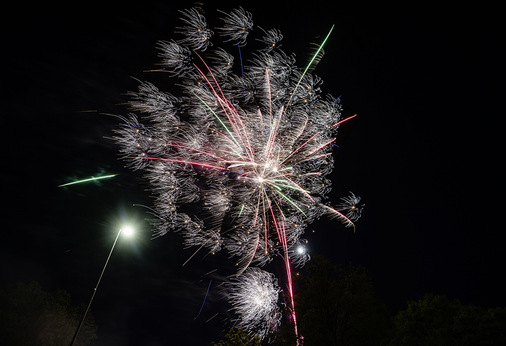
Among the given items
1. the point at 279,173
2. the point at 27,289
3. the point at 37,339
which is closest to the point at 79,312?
the point at 27,289

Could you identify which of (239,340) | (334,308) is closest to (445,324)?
(334,308)

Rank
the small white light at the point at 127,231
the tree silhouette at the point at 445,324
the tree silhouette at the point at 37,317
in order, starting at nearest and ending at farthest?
the small white light at the point at 127,231, the tree silhouette at the point at 445,324, the tree silhouette at the point at 37,317

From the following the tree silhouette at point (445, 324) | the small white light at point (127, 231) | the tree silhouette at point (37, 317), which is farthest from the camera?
the tree silhouette at point (37, 317)

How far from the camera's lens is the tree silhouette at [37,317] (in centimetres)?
2373

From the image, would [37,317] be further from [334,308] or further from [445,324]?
[445,324]

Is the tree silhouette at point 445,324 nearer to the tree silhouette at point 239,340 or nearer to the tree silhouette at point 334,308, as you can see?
the tree silhouette at point 334,308

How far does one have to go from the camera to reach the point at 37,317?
95.5 ft

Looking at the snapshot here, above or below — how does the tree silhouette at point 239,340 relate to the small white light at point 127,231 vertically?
below

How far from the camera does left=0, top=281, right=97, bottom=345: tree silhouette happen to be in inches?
934

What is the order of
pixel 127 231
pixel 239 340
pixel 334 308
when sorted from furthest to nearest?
1. pixel 239 340
2. pixel 334 308
3. pixel 127 231

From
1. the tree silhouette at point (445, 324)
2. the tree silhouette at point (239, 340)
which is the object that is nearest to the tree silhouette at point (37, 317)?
the tree silhouette at point (239, 340)

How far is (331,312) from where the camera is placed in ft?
51.3

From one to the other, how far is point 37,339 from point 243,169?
27.5m

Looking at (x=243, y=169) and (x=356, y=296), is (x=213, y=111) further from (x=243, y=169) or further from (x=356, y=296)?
(x=356, y=296)
